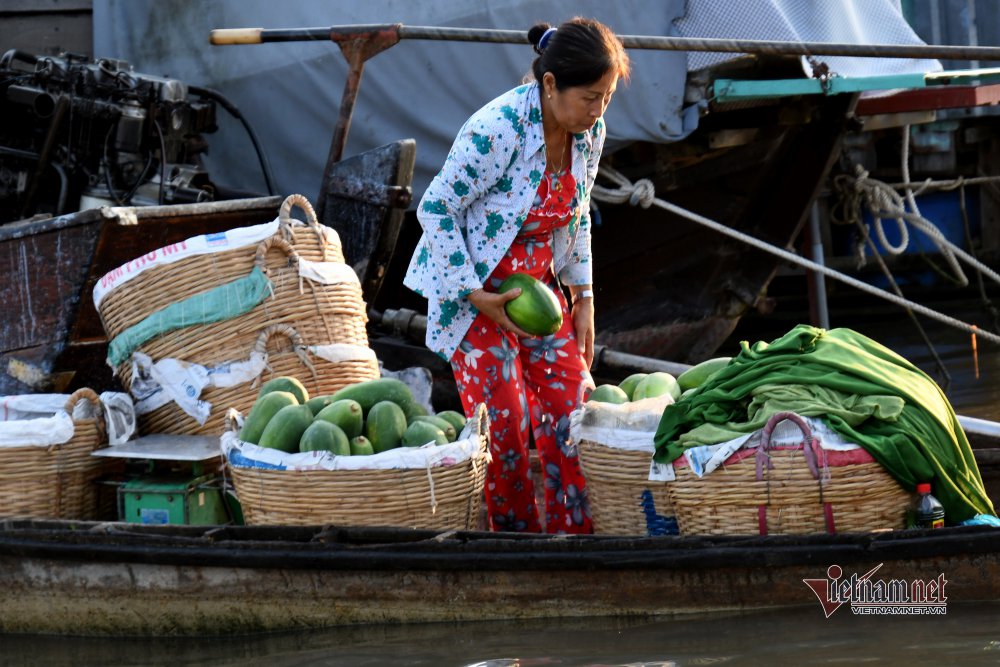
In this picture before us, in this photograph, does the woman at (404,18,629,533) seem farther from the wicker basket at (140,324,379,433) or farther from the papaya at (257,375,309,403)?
the wicker basket at (140,324,379,433)

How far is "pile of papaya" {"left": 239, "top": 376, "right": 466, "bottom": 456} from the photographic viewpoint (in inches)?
142

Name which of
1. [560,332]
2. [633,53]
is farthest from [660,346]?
[560,332]

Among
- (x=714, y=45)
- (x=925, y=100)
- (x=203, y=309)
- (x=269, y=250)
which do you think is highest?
(x=925, y=100)

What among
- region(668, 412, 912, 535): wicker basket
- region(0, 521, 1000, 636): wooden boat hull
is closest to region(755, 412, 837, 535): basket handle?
region(668, 412, 912, 535): wicker basket

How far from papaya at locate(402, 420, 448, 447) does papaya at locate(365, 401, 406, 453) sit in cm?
3

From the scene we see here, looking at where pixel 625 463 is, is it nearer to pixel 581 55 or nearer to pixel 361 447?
pixel 361 447

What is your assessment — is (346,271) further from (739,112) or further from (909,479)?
(739,112)

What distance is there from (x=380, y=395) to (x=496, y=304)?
0.47 meters

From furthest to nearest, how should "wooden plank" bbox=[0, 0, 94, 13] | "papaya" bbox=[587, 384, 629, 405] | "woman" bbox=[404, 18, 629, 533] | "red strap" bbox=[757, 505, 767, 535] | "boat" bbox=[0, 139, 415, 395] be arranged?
"wooden plank" bbox=[0, 0, 94, 13] < "boat" bbox=[0, 139, 415, 395] < "papaya" bbox=[587, 384, 629, 405] < "woman" bbox=[404, 18, 629, 533] < "red strap" bbox=[757, 505, 767, 535]

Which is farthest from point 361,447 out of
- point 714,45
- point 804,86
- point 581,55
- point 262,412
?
point 804,86

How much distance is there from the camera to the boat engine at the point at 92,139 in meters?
6.04

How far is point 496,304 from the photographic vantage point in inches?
143

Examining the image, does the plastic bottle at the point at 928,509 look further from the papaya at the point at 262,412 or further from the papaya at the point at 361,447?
the papaya at the point at 262,412

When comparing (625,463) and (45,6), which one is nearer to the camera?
(625,463)
